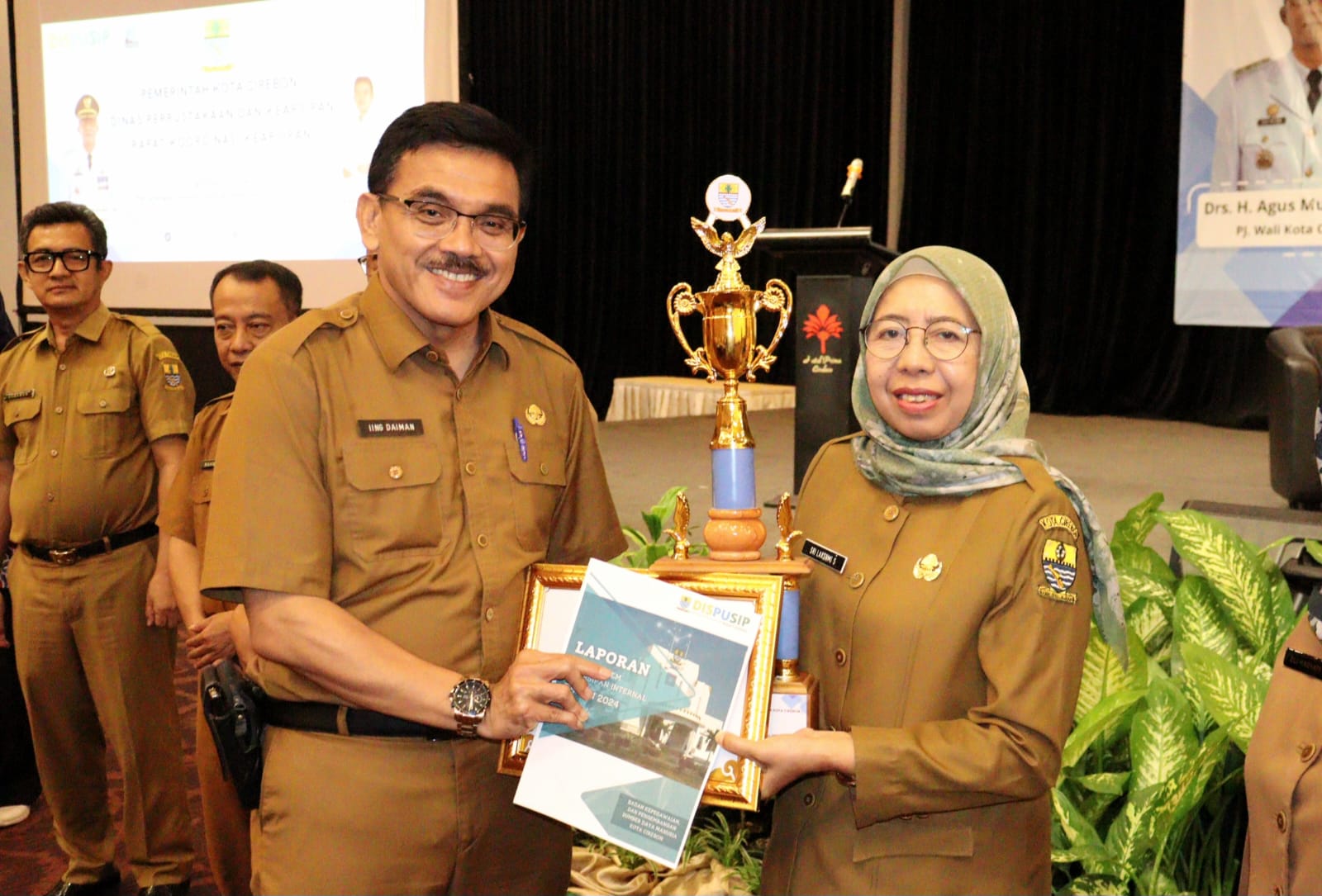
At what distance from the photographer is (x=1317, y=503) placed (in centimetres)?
486

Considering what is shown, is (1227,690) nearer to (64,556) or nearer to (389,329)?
(389,329)

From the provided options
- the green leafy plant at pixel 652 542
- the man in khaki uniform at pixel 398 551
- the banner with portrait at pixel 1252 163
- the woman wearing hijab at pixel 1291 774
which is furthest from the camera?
the banner with portrait at pixel 1252 163

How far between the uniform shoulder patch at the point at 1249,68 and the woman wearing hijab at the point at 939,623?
688 cm

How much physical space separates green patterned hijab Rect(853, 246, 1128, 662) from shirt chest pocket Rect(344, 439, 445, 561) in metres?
0.62

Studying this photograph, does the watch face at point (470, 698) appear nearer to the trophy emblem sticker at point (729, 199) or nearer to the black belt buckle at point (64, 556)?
the trophy emblem sticker at point (729, 199)

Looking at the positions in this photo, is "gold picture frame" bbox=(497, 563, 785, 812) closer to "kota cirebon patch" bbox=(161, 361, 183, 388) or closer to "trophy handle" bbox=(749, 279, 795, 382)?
"trophy handle" bbox=(749, 279, 795, 382)

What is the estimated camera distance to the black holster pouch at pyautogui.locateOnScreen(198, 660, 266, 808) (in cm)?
172

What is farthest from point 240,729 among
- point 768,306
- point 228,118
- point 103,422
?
point 228,118

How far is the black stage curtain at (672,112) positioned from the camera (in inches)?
383

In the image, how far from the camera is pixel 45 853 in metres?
3.44

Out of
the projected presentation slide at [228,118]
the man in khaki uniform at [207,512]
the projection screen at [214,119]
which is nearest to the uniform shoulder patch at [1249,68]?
the projection screen at [214,119]

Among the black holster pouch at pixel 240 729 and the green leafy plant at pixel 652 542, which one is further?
the green leafy plant at pixel 652 542

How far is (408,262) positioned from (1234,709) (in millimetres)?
1726

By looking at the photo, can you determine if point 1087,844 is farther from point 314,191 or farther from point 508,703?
point 314,191
